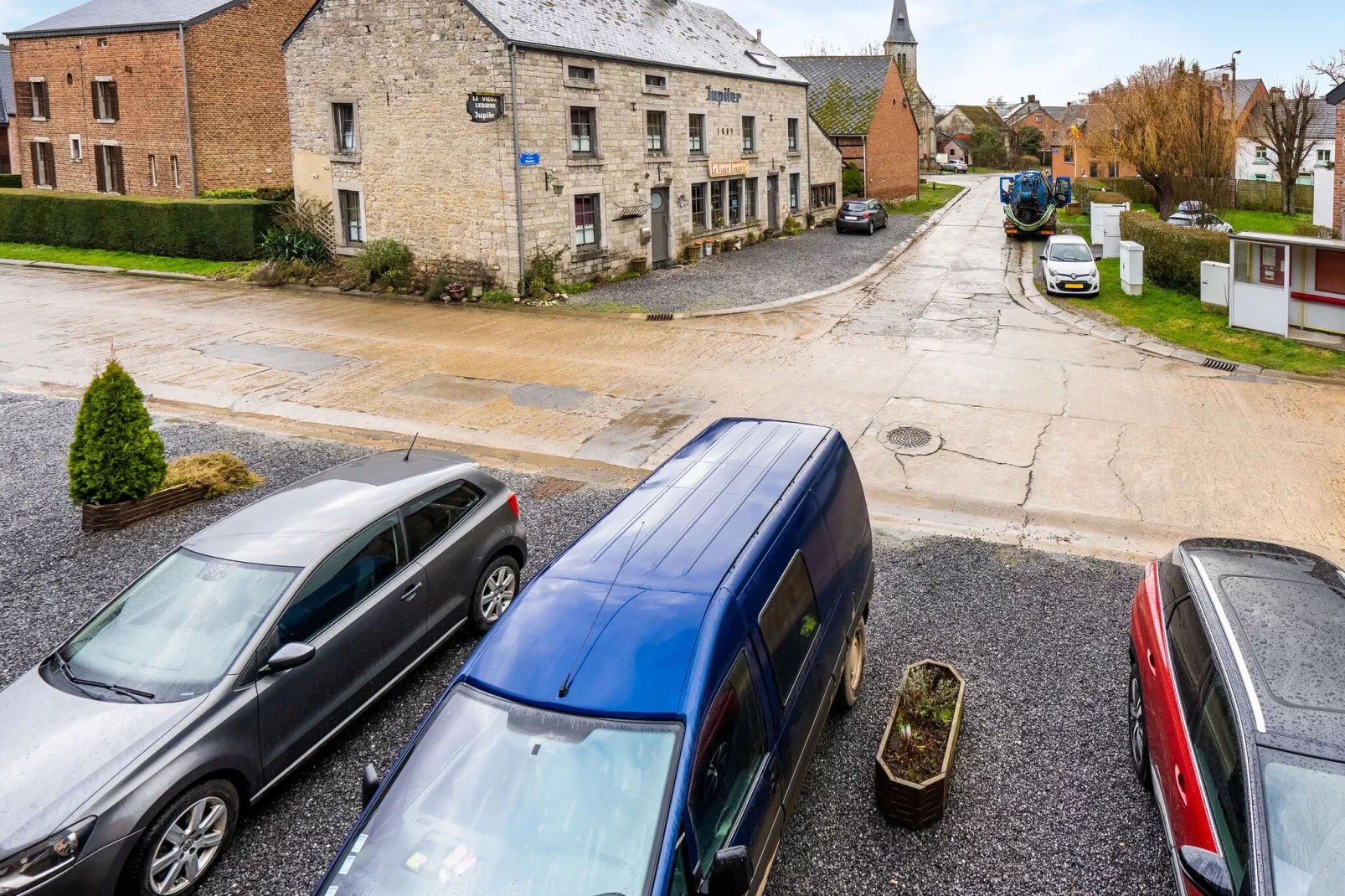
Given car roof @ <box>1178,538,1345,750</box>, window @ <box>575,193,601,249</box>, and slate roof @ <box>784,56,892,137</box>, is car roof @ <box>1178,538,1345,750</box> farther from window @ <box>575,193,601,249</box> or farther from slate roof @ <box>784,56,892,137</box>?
slate roof @ <box>784,56,892,137</box>

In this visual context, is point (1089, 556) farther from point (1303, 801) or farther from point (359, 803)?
point (359, 803)

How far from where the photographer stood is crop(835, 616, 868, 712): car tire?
20.8 feet

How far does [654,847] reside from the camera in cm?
378

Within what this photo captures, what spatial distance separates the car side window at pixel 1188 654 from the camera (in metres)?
4.96

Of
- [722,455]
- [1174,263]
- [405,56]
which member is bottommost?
[722,455]

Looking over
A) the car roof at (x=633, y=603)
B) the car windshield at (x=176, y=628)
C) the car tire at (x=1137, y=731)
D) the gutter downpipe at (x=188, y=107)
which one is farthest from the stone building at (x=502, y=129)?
the car tire at (x=1137, y=731)

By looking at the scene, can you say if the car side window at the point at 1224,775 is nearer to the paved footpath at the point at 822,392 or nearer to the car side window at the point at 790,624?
the car side window at the point at 790,624

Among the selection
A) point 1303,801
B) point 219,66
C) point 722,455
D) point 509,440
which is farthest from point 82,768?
point 219,66

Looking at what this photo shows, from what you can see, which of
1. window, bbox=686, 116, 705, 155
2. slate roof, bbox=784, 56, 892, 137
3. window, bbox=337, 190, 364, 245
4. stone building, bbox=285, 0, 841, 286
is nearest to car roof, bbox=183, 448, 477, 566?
stone building, bbox=285, 0, 841, 286

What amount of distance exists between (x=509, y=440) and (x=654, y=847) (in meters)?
9.61

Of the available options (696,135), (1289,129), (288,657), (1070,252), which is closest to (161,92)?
(696,135)

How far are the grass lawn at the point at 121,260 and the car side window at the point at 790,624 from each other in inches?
954

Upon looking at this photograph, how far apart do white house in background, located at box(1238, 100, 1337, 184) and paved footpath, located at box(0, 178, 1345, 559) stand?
157 ft

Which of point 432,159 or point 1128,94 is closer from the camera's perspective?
point 432,159
